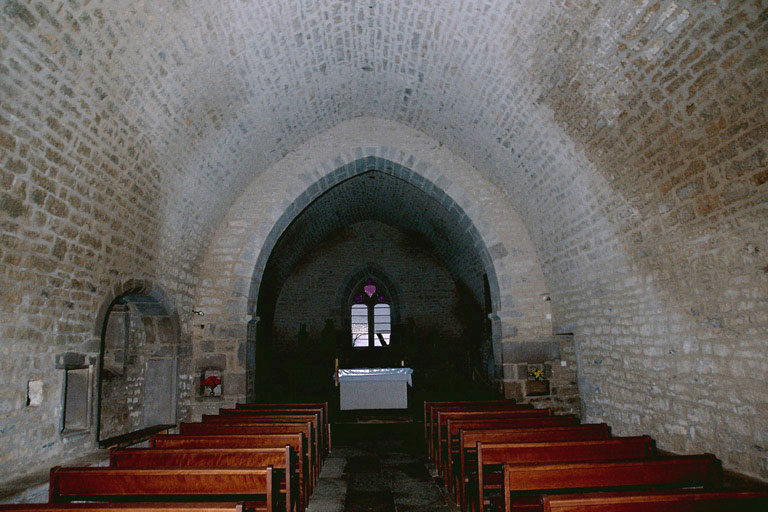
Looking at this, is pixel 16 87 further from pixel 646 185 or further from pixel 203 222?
pixel 646 185

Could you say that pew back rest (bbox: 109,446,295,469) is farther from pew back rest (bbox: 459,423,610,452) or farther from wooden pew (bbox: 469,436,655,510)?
pew back rest (bbox: 459,423,610,452)

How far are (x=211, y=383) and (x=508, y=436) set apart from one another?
554cm

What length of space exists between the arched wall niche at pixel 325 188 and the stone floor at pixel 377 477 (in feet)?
7.42

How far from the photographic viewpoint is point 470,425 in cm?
564

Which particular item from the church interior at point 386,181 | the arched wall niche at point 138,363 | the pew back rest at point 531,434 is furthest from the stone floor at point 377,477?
the arched wall niche at point 138,363

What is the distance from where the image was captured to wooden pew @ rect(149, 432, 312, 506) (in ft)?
16.1

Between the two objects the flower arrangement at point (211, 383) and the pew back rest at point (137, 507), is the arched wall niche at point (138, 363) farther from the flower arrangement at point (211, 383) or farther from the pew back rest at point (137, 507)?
the pew back rest at point (137, 507)

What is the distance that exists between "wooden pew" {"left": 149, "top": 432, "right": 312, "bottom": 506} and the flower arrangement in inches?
146

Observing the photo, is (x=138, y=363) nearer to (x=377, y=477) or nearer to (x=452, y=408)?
(x=377, y=477)

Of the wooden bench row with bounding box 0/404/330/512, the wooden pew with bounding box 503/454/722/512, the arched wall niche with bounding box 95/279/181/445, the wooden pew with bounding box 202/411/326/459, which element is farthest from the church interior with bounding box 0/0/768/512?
the wooden pew with bounding box 503/454/722/512

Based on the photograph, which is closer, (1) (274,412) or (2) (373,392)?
(1) (274,412)

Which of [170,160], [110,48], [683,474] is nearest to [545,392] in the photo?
[683,474]

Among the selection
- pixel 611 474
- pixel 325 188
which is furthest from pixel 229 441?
pixel 325 188

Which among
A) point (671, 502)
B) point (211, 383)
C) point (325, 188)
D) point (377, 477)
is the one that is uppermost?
point (325, 188)
